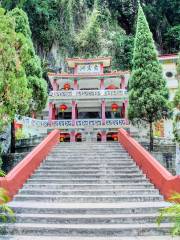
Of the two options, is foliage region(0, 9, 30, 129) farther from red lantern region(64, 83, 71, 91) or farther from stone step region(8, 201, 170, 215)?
red lantern region(64, 83, 71, 91)

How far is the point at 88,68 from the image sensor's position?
23.8 m

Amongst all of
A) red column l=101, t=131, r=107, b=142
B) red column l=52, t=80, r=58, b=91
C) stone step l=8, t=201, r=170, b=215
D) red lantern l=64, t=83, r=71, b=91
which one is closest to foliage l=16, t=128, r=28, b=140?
red column l=52, t=80, r=58, b=91

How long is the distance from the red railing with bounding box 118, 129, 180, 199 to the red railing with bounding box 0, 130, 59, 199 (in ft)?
11.4

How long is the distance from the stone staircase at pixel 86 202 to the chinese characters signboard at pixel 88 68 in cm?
1139

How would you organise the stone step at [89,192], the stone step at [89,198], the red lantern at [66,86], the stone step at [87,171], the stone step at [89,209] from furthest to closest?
the red lantern at [66,86] → the stone step at [87,171] → the stone step at [89,192] → the stone step at [89,198] → the stone step at [89,209]

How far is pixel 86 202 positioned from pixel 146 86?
9.98 meters

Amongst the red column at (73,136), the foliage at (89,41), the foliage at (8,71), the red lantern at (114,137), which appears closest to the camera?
the foliage at (8,71)

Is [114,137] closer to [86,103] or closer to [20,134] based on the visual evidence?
[86,103]

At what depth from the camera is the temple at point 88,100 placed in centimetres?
2211

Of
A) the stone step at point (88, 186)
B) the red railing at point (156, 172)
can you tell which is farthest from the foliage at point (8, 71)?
the red railing at point (156, 172)

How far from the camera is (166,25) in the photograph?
36375 mm

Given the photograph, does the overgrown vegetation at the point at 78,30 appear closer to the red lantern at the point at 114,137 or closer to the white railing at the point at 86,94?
the white railing at the point at 86,94

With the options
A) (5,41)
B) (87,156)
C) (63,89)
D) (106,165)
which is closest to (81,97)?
(63,89)

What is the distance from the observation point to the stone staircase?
7.28 meters
